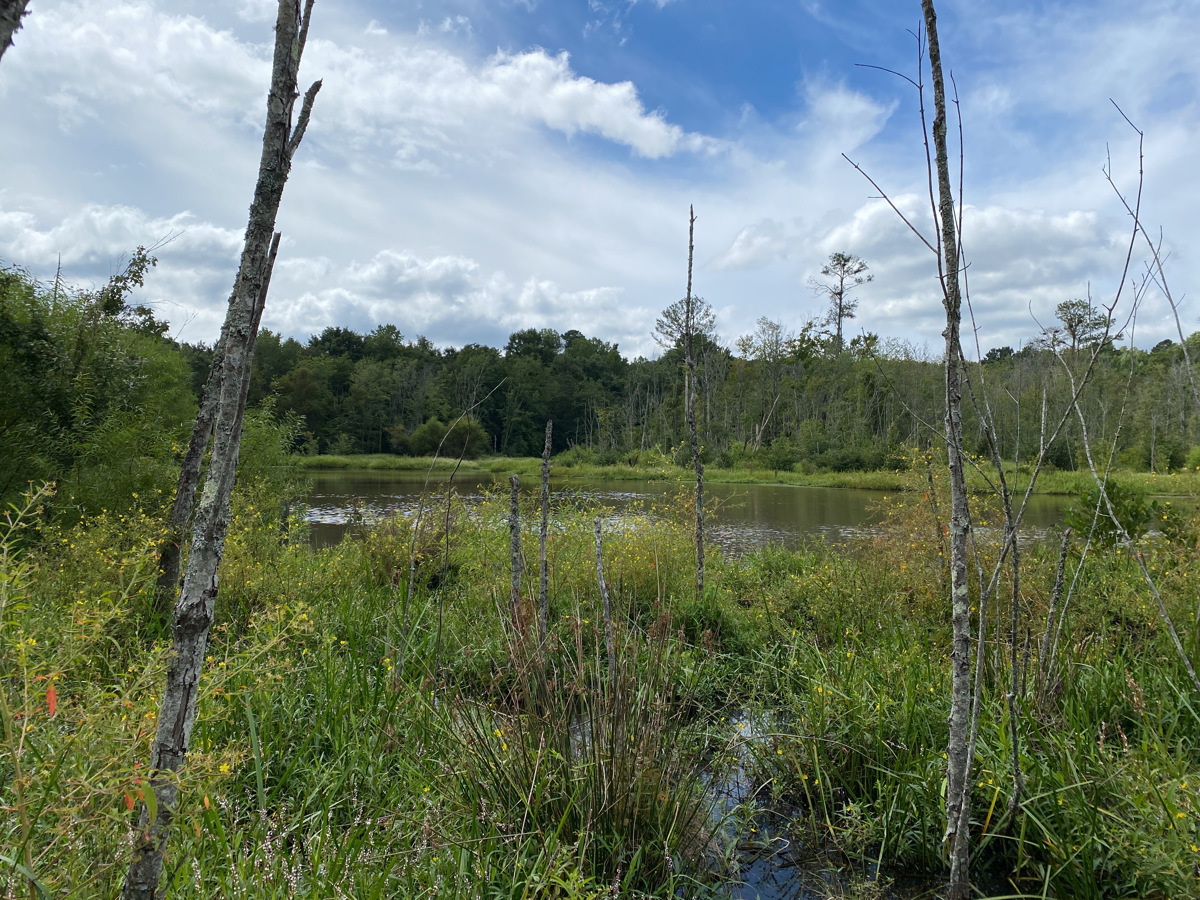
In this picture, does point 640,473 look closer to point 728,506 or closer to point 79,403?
point 728,506

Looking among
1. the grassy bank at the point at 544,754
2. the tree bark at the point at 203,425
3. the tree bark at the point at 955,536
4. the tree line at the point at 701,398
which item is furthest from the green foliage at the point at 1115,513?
the tree line at the point at 701,398

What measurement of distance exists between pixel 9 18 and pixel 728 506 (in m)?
14.5

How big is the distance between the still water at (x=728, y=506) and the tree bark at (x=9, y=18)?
6493 millimetres

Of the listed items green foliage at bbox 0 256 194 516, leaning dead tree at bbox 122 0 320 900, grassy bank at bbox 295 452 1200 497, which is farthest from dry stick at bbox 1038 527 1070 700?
grassy bank at bbox 295 452 1200 497

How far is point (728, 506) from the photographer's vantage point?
→ 14.8m

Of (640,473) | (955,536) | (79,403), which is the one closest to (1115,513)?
(955,536)

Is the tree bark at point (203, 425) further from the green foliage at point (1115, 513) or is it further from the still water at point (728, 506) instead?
the green foliage at point (1115, 513)

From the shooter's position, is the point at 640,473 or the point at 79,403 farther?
the point at 640,473

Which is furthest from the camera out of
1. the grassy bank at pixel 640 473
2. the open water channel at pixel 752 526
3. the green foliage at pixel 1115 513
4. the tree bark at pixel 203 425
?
the grassy bank at pixel 640 473

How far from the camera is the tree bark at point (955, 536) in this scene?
179 centimetres

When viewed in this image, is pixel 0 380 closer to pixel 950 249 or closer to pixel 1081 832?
pixel 950 249

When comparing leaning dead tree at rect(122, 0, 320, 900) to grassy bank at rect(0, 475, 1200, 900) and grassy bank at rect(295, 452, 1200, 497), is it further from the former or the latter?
grassy bank at rect(295, 452, 1200, 497)

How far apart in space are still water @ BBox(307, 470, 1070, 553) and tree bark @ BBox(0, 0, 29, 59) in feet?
21.3

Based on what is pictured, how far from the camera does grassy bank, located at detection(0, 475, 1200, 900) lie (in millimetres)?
1702
